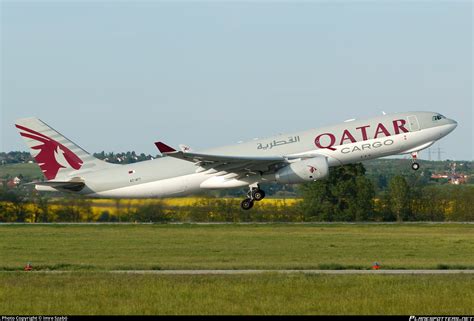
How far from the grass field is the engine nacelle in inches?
130

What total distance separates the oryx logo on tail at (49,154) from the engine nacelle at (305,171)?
1248cm

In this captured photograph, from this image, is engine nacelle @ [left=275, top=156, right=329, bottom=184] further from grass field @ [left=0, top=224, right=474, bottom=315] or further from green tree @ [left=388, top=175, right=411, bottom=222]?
green tree @ [left=388, top=175, right=411, bottom=222]

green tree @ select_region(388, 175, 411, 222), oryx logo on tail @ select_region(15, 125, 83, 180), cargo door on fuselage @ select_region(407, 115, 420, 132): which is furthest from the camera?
green tree @ select_region(388, 175, 411, 222)

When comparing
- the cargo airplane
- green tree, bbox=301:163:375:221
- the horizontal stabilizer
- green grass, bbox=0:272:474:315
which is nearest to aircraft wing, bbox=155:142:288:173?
the cargo airplane

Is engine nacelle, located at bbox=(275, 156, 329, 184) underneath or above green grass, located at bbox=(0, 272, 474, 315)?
above

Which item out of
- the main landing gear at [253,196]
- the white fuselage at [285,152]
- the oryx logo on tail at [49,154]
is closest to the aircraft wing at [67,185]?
the white fuselage at [285,152]

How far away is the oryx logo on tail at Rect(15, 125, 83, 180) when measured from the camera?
185 ft

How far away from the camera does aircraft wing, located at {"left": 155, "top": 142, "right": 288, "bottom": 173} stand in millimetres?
48872

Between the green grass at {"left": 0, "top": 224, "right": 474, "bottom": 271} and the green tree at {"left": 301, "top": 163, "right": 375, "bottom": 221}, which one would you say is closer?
the green grass at {"left": 0, "top": 224, "right": 474, "bottom": 271}

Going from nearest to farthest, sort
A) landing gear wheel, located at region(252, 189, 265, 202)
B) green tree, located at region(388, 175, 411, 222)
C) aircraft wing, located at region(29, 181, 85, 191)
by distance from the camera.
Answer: landing gear wheel, located at region(252, 189, 265, 202), aircraft wing, located at region(29, 181, 85, 191), green tree, located at region(388, 175, 411, 222)

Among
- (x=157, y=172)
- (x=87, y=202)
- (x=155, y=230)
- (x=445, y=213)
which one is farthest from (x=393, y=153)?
(x=445, y=213)

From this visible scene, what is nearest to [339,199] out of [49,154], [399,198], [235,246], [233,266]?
[399,198]

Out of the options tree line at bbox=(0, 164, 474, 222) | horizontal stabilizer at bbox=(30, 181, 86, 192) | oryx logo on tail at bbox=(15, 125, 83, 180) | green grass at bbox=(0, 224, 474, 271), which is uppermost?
oryx logo on tail at bbox=(15, 125, 83, 180)

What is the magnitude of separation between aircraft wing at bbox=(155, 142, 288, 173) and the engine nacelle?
1.74ft
